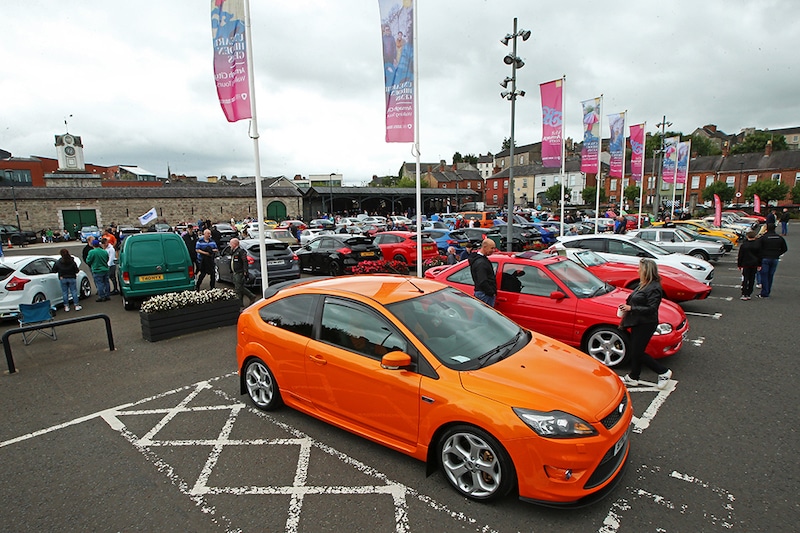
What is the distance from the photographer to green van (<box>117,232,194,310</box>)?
9734 millimetres

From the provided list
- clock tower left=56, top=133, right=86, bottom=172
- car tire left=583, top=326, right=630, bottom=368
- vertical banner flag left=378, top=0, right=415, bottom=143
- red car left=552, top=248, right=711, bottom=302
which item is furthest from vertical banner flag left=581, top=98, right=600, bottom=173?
clock tower left=56, top=133, right=86, bottom=172

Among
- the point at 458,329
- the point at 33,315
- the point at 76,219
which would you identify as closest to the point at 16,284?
the point at 33,315

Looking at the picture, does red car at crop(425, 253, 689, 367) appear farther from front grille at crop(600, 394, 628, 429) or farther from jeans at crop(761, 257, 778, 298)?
jeans at crop(761, 257, 778, 298)

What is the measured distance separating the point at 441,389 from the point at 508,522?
102cm

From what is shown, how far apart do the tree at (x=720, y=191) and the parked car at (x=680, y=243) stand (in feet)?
185

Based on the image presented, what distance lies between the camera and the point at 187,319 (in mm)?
7973

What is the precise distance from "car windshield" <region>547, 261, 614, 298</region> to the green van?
8414 millimetres

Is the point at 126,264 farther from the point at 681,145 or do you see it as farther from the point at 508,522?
the point at 681,145

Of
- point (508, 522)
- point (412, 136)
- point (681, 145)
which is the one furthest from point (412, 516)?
point (681, 145)

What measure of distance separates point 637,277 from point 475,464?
748 centimetres

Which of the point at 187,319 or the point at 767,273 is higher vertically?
the point at 767,273

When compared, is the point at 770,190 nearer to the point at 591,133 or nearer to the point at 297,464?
the point at 591,133

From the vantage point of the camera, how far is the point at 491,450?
10.1 ft

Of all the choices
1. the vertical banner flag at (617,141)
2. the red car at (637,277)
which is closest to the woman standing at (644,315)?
the red car at (637,277)
